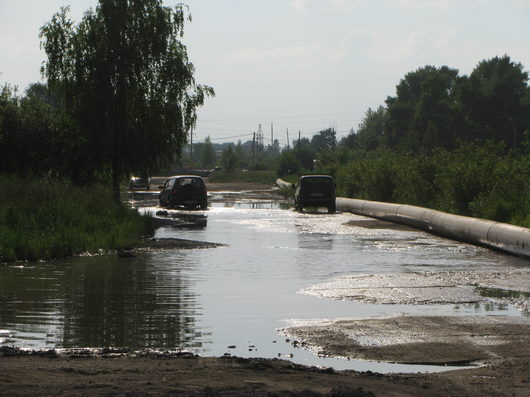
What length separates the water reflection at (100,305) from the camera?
34.2 ft

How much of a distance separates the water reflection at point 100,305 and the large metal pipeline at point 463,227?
26.6 ft

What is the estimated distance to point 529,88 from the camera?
124 metres

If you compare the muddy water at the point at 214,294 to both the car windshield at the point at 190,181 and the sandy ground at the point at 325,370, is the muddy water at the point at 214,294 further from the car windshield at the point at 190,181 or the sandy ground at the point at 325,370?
the car windshield at the point at 190,181

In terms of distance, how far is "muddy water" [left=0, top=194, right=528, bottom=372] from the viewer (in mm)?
10352

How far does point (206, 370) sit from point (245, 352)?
1533 mm

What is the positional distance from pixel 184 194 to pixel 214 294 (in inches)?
1267

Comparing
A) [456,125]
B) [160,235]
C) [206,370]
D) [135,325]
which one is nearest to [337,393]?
[206,370]

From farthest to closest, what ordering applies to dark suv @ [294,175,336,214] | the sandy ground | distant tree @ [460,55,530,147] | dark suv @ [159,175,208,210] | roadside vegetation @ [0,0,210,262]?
distant tree @ [460,55,530,147], dark suv @ [159,175,208,210], dark suv @ [294,175,336,214], roadside vegetation @ [0,0,210,262], the sandy ground

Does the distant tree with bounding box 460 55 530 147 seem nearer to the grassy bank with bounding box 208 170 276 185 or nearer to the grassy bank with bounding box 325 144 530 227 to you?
the grassy bank with bounding box 208 170 276 185

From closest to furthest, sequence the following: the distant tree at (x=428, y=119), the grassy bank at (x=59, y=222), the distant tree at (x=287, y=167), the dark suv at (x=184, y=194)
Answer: the grassy bank at (x=59, y=222), the dark suv at (x=184, y=194), the distant tree at (x=287, y=167), the distant tree at (x=428, y=119)

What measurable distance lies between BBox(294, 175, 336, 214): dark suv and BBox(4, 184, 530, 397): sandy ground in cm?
3324

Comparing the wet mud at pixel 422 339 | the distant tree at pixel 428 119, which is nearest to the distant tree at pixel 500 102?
the distant tree at pixel 428 119

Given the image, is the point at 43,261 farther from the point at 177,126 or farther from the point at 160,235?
the point at 177,126

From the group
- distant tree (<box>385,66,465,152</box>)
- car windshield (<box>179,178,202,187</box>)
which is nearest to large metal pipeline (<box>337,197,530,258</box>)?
car windshield (<box>179,178,202,187</box>)
